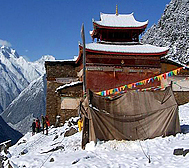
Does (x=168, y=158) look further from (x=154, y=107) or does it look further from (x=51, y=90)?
(x=51, y=90)

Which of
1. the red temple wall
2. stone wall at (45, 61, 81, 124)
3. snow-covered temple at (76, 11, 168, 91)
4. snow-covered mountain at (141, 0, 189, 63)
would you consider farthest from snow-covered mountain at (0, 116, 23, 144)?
snow-covered mountain at (141, 0, 189, 63)

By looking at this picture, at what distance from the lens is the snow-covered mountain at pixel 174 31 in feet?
155

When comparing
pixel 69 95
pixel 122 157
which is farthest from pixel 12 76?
pixel 122 157

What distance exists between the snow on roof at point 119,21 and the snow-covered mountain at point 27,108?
214 feet

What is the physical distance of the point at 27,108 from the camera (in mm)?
92188

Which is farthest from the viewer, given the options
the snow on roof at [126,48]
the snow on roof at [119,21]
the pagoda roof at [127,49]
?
the snow on roof at [119,21]

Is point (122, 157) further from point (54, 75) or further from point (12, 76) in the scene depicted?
point (12, 76)

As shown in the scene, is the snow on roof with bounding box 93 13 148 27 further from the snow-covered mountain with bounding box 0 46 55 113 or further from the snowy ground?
the snow-covered mountain with bounding box 0 46 55 113

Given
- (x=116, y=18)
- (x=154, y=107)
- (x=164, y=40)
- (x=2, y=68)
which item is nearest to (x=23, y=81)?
(x=2, y=68)

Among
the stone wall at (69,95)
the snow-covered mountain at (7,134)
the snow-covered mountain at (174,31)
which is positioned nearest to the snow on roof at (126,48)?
the stone wall at (69,95)

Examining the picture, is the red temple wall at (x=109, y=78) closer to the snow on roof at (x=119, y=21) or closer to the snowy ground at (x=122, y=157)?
the snow on roof at (x=119, y=21)

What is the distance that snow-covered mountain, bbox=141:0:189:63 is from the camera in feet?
155

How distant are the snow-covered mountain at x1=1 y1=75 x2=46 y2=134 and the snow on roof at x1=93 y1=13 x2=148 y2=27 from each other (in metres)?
65.1

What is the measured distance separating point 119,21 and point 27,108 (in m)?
77.9
